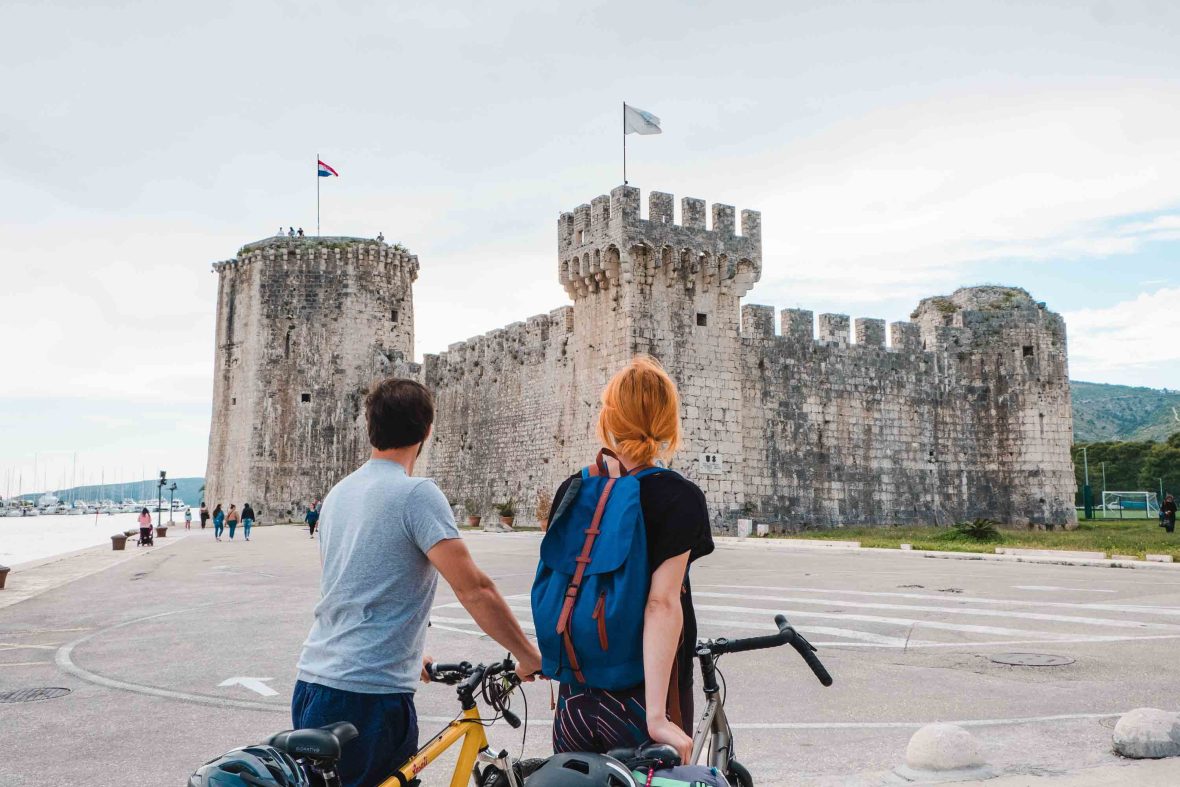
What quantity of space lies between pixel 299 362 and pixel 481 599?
4142 cm

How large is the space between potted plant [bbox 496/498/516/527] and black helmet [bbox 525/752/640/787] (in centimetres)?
2800

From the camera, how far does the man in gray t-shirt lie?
3.19 m

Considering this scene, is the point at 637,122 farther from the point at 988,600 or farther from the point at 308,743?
the point at 308,743

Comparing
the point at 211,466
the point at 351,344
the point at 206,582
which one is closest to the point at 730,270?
the point at 206,582

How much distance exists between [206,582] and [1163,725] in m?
14.6

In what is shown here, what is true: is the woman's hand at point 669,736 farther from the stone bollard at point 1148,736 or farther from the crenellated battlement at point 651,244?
the crenellated battlement at point 651,244

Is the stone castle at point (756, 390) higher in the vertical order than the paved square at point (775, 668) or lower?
higher

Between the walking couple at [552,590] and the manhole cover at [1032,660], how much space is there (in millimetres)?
6047

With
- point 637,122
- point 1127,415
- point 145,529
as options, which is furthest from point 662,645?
point 1127,415

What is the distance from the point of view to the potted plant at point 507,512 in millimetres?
30625

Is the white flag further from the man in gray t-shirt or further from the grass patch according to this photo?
the man in gray t-shirt

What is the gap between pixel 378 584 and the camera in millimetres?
3242

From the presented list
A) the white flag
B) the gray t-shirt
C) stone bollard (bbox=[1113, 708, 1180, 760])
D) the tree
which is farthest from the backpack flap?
→ the tree

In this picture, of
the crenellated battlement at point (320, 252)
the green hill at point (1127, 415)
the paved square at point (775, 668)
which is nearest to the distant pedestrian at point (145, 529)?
the paved square at point (775, 668)
